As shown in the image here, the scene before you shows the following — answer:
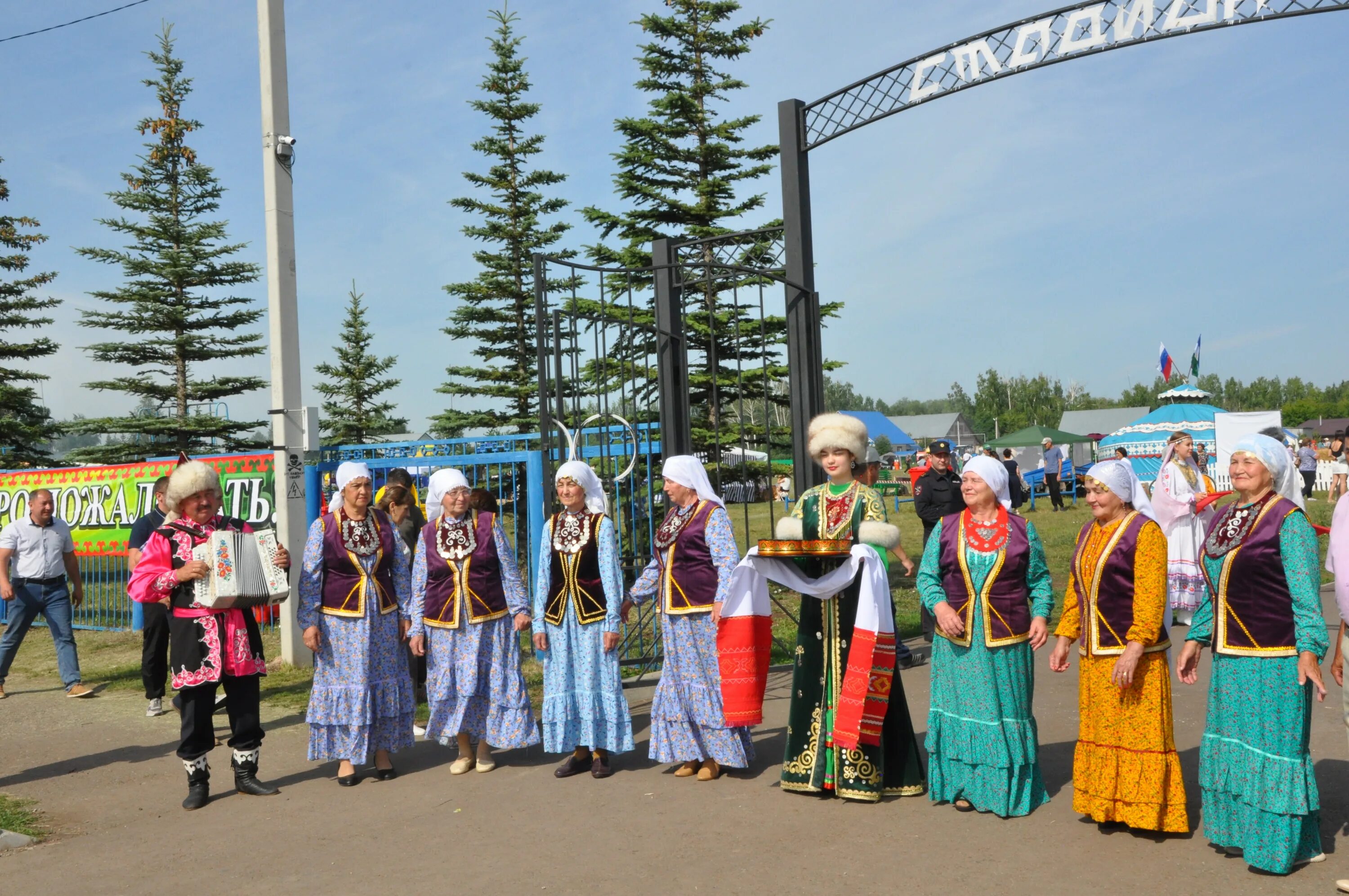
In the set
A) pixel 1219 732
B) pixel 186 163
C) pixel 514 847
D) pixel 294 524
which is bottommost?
pixel 514 847

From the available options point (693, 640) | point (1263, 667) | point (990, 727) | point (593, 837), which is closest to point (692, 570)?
point (693, 640)

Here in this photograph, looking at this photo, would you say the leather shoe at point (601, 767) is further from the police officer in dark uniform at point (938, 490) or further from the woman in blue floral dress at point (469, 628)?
A: the police officer in dark uniform at point (938, 490)

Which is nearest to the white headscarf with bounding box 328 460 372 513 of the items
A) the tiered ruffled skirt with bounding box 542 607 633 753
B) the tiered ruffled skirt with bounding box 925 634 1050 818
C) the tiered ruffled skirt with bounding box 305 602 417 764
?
the tiered ruffled skirt with bounding box 305 602 417 764

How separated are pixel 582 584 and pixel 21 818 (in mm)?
3129

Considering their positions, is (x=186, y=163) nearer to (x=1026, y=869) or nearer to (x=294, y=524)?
(x=294, y=524)

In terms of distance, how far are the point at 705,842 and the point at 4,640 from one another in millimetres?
7114

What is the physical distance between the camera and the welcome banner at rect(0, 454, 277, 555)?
38.1 feet

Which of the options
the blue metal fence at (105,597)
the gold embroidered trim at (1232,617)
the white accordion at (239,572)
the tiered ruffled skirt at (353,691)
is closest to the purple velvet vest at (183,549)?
the white accordion at (239,572)

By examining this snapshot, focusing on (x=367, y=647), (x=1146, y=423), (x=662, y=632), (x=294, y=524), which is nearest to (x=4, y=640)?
(x=294, y=524)

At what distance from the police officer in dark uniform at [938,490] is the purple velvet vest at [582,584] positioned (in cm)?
347

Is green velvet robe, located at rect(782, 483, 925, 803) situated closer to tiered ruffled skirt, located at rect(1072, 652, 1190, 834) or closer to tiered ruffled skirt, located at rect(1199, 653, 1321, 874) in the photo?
tiered ruffled skirt, located at rect(1072, 652, 1190, 834)

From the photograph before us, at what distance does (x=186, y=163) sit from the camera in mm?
28797

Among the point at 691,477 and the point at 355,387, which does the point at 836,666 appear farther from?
the point at 355,387

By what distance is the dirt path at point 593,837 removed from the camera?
429 centimetres
